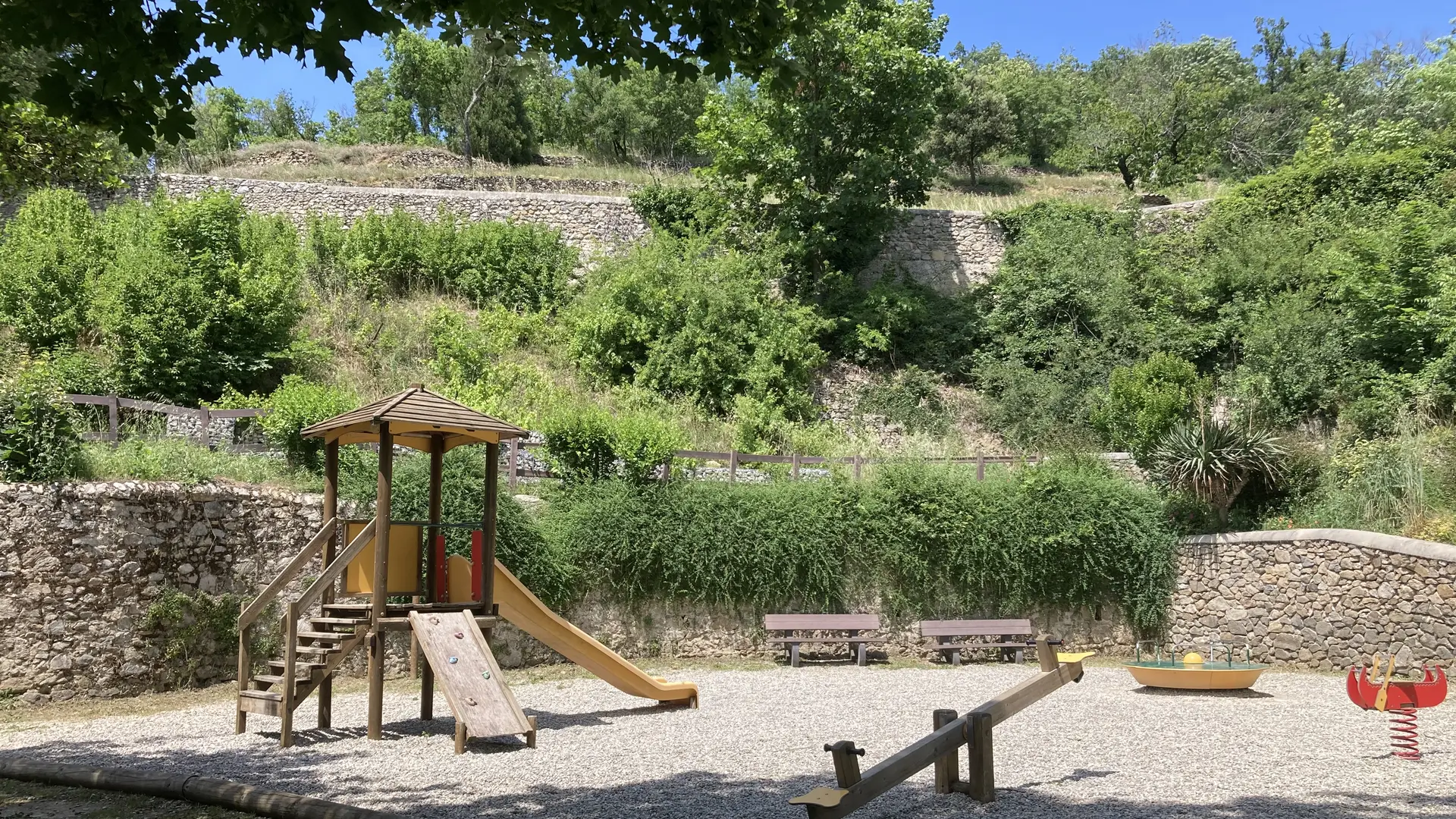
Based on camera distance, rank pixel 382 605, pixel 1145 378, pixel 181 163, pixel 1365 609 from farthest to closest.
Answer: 1. pixel 181 163
2. pixel 1145 378
3. pixel 1365 609
4. pixel 382 605

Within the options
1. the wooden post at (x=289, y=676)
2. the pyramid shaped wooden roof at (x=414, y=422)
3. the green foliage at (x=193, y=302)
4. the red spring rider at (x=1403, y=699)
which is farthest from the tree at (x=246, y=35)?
the green foliage at (x=193, y=302)

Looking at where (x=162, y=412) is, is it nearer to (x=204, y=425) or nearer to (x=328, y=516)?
(x=204, y=425)

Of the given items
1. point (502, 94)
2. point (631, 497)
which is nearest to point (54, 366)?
point (631, 497)

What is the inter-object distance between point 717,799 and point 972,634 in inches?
327

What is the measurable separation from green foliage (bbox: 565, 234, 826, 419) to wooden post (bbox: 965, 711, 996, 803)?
13.7 m

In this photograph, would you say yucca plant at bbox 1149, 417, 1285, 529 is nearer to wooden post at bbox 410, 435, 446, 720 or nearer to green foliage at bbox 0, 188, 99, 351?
wooden post at bbox 410, 435, 446, 720

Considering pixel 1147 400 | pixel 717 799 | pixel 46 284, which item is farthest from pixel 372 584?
pixel 1147 400

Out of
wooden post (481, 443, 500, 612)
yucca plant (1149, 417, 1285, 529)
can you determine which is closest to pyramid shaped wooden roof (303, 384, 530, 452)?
wooden post (481, 443, 500, 612)

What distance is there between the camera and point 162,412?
1384cm

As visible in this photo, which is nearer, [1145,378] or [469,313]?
[1145,378]

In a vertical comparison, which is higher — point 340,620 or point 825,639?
point 340,620

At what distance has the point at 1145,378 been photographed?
60.0ft

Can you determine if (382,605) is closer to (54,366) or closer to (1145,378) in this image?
(54,366)

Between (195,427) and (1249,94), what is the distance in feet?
126
